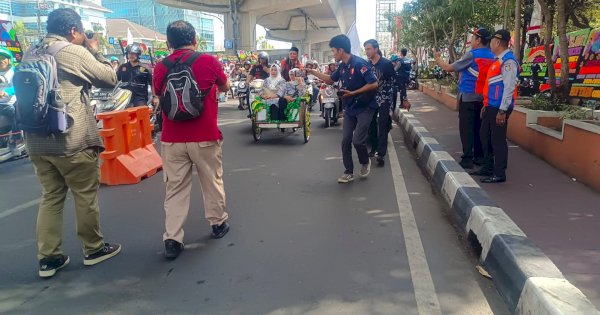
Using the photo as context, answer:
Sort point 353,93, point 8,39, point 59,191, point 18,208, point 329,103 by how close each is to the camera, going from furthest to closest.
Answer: point 8,39, point 329,103, point 353,93, point 18,208, point 59,191

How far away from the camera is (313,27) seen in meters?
71.9

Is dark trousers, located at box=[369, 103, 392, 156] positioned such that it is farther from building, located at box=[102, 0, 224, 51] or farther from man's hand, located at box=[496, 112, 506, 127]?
building, located at box=[102, 0, 224, 51]

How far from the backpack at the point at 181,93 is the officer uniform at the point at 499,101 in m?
3.36

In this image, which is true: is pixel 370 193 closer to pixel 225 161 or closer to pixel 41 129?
pixel 225 161

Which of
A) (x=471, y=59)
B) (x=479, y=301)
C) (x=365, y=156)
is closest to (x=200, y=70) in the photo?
(x=479, y=301)

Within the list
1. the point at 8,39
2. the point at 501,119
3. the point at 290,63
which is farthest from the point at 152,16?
the point at 501,119

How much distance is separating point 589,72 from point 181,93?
30.2 feet

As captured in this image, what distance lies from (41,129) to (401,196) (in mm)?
3698

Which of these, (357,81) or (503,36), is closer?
(503,36)

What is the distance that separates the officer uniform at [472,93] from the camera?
231 inches

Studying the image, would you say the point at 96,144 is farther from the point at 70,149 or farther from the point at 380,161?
the point at 380,161

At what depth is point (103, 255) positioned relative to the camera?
12.1 feet

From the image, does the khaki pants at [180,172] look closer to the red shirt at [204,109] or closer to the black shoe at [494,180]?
the red shirt at [204,109]

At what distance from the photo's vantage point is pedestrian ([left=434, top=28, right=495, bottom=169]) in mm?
5867
